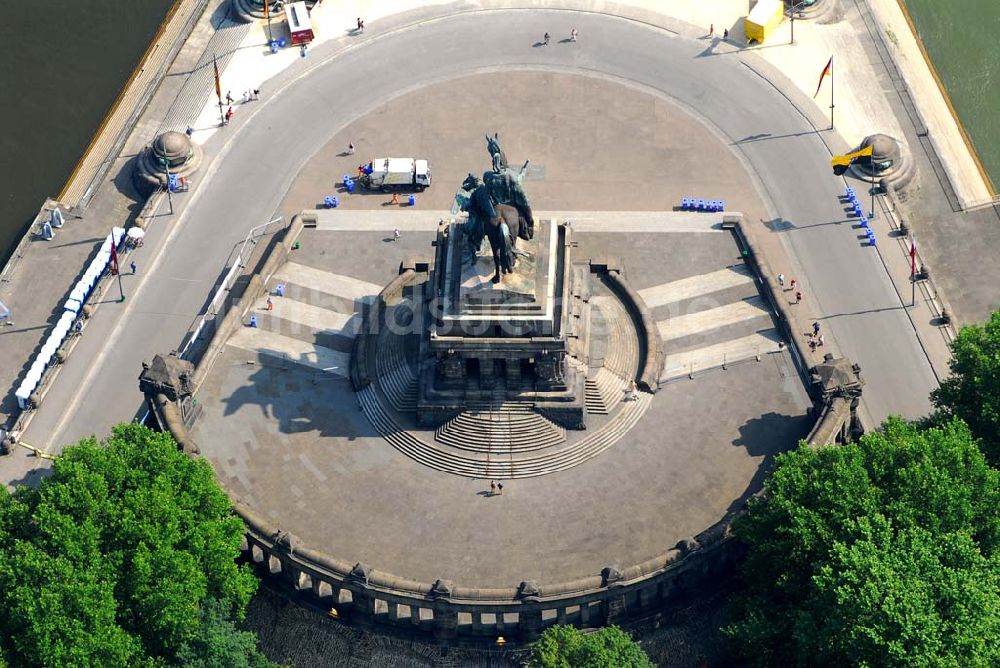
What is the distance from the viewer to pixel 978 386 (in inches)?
7057

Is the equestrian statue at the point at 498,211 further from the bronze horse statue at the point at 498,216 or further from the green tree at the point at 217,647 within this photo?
the green tree at the point at 217,647

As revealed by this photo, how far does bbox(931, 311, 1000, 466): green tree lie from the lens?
177875 millimetres

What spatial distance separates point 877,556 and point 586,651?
2365cm

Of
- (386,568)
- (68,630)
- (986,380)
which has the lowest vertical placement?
(68,630)

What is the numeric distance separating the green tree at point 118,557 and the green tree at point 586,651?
25500 mm

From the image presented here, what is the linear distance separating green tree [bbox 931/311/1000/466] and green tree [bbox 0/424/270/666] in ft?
198

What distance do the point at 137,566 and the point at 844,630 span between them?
180 feet

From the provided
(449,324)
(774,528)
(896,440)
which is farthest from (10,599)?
(896,440)

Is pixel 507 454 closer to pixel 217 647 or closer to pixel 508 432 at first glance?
pixel 508 432

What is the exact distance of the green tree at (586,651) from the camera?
550 feet

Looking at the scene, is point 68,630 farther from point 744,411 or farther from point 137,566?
point 744,411

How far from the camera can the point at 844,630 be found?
534ft

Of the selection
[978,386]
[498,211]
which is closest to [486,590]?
[498,211]

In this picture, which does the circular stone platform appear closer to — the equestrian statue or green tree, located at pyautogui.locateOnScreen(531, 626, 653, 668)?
green tree, located at pyautogui.locateOnScreen(531, 626, 653, 668)
